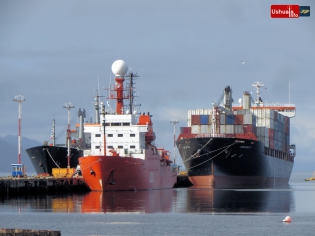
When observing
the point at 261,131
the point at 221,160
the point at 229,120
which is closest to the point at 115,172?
the point at 221,160

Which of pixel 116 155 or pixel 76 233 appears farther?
pixel 116 155

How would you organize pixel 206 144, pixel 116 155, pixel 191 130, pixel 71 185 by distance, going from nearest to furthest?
pixel 116 155
pixel 71 185
pixel 206 144
pixel 191 130

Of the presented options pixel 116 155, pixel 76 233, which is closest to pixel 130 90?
pixel 116 155

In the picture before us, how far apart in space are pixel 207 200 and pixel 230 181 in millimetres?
31829

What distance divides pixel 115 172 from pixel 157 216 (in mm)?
24140

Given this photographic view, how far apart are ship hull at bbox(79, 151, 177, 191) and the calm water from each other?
4.54 meters

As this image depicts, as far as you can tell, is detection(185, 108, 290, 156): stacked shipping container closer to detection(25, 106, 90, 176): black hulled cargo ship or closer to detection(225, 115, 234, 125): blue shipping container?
detection(225, 115, 234, 125): blue shipping container

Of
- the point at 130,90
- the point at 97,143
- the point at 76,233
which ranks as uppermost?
the point at 130,90

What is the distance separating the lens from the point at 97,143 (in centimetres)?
8006

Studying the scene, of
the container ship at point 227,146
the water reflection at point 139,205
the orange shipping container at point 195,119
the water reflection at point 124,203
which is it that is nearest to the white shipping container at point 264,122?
the container ship at point 227,146

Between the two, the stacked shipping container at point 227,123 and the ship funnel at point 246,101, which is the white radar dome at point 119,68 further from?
the ship funnel at point 246,101

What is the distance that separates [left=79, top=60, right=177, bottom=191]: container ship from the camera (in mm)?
74062

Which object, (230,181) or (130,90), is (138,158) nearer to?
(130,90)

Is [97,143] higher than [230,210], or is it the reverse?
[97,143]
